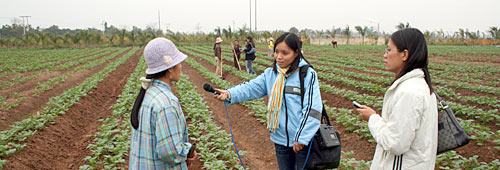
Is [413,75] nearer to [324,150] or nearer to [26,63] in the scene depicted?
[324,150]

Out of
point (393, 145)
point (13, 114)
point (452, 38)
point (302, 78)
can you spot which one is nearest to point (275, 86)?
point (302, 78)

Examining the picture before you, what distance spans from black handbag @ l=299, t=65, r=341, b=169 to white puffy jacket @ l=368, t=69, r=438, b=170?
59cm

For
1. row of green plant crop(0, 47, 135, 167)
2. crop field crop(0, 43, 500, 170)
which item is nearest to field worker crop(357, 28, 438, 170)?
crop field crop(0, 43, 500, 170)

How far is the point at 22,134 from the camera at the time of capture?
5738mm

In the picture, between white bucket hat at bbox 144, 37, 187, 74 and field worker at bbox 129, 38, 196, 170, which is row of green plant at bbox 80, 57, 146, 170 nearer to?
field worker at bbox 129, 38, 196, 170

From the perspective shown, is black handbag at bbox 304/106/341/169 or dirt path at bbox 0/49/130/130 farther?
dirt path at bbox 0/49/130/130

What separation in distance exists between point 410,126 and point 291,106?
102 cm

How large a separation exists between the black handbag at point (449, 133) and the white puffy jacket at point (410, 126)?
0.06 m

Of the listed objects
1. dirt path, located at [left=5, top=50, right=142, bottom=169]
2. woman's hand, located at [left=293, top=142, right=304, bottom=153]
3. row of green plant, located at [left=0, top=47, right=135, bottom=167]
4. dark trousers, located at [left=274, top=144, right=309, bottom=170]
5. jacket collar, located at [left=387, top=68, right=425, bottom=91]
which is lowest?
dirt path, located at [left=5, top=50, right=142, bottom=169]

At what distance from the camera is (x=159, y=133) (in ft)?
6.28

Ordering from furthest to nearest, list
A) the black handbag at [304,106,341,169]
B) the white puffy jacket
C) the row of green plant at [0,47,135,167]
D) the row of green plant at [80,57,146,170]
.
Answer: the row of green plant at [0,47,135,167]
the row of green plant at [80,57,146,170]
the black handbag at [304,106,341,169]
the white puffy jacket

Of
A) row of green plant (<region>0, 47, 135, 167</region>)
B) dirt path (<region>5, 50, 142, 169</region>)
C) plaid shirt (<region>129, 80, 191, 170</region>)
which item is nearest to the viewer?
plaid shirt (<region>129, 80, 191, 170</region>)

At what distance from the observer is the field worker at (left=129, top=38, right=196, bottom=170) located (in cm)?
193

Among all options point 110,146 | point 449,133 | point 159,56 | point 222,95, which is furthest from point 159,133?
point 110,146
